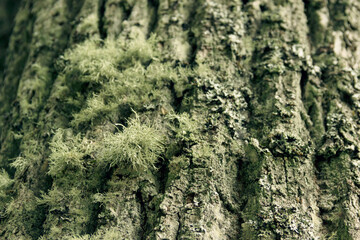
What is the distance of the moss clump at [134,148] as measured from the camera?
8.82 ft

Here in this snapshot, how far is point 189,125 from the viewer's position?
2.88 meters

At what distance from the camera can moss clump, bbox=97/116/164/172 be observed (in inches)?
106

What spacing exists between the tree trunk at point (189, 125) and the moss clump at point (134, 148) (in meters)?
0.01

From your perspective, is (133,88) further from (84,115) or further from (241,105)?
(241,105)

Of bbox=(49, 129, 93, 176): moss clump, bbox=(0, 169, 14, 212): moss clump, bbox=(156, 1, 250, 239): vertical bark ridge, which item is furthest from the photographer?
bbox=(0, 169, 14, 212): moss clump

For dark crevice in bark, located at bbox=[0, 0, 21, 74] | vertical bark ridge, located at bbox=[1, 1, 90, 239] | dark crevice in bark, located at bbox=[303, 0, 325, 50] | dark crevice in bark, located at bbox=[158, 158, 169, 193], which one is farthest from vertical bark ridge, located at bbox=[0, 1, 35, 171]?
dark crevice in bark, located at bbox=[303, 0, 325, 50]

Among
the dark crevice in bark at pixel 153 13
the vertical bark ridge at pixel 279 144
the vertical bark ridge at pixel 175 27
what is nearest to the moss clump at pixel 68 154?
the vertical bark ridge at pixel 175 27

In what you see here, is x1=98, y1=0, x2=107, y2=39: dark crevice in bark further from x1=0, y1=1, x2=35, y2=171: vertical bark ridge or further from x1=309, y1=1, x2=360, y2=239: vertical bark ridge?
x1=309, y1=1, x2=360, y2=239: vertical bark ridge

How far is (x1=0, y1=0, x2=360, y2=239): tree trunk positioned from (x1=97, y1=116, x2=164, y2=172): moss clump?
0.5 inches

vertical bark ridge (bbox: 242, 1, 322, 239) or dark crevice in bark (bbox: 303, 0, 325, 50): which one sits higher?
dark crevice in bark (bbox: 303, 0, 325, 50)

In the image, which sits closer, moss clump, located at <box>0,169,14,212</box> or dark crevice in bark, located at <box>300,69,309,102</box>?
moss clump, located at <box>0,169,14,212</box>

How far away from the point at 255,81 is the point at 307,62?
633 mm

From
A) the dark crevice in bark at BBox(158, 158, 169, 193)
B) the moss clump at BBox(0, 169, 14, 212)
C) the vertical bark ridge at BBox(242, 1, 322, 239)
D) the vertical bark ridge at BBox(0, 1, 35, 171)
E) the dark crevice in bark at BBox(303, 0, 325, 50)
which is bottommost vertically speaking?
the moss clump at BBox(0, 169, 14, 212)

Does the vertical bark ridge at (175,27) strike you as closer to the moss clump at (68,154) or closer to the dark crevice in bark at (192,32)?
the dark crevice in bark at (192,32)
